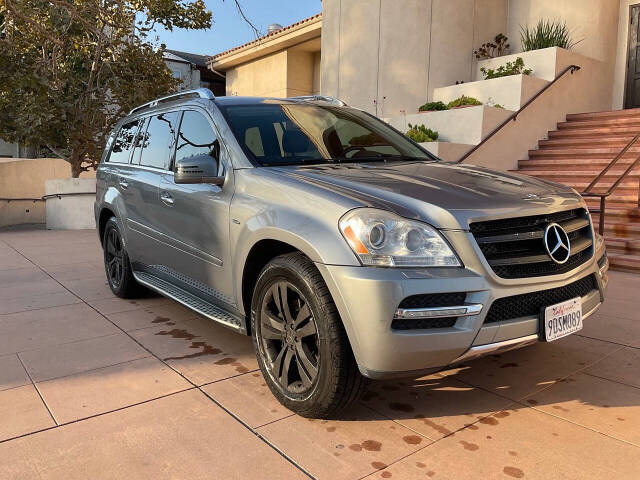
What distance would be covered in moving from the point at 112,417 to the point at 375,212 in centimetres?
173

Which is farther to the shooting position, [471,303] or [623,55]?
[623,55]

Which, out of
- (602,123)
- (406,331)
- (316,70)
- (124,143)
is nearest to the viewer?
(406,331)

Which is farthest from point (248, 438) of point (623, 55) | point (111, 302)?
point (623, 55)

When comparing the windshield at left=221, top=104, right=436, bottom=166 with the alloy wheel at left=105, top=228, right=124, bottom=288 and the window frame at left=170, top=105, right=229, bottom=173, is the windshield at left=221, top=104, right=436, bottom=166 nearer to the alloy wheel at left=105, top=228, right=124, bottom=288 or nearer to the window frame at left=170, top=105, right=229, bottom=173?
the window frame at left=170, top=105, right=229, bottom=173

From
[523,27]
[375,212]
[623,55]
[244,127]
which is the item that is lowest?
[375,212]

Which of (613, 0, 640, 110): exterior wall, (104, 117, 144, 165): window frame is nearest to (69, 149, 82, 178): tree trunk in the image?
(104, 117, 144, 165): window frame

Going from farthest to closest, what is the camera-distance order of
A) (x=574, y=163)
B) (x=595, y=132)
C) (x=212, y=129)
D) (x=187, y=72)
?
(x=187, y=72) → (x=595, y=132) → (x=574, y=163) → (x=212, y=129)

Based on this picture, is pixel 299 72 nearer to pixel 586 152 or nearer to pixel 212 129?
pixel 586 152

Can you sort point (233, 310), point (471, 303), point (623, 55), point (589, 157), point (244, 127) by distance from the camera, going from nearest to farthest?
point (471, 303), point (233, 310), point (244, 127), point (589, 157), point (623, 55)

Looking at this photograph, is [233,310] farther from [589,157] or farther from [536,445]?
[589,157]

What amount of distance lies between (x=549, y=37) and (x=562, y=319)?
1099 cm

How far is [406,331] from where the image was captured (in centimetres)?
247

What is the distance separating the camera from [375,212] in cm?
260

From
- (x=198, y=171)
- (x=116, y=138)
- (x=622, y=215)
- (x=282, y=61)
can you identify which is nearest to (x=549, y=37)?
(x=622, y=215)
